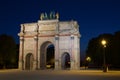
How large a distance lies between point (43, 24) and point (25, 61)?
37.8 feet

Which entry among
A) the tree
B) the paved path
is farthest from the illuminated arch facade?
the paved path

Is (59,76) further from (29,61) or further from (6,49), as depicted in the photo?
(6,49)

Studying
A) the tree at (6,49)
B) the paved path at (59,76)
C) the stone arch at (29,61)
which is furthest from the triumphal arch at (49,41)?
the paved path at (59,76)

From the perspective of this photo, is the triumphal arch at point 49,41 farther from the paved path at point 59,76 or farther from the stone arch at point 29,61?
the paved path at point 59,76

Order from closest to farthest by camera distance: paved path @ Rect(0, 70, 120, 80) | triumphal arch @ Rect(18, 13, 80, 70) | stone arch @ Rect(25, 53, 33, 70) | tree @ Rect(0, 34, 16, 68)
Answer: paved path @ Rect(0, 70, 120, 80) → triumphal arch @ Rect(18, 13, 80, 70) → stone arch @ Rect(25, 53, 33, 70) → tree @ Rect(0, 34, 16, 68)

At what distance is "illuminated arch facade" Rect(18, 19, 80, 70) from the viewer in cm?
6775

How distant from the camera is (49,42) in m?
71.5

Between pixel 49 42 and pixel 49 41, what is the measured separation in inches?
40.9

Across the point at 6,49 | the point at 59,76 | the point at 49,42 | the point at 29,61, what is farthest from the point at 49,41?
the point at 59,76

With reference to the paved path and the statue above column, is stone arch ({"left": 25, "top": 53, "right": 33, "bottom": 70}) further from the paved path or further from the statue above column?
the paved path

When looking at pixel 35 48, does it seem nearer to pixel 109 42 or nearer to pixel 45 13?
pixel 45 13

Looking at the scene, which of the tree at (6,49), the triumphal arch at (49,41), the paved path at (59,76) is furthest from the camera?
the tree at (6,49)

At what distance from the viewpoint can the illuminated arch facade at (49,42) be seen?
67750 millimetres

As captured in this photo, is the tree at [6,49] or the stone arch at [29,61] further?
the tree at [6,49]
